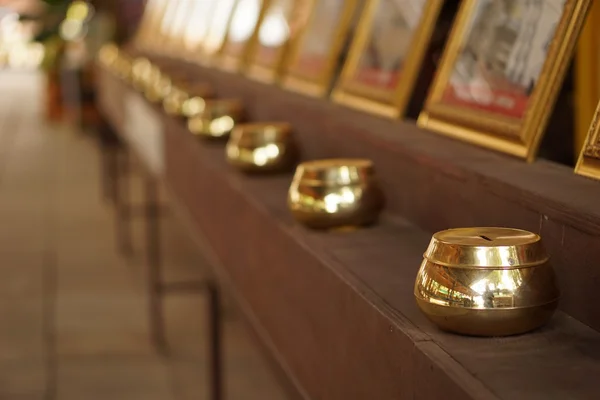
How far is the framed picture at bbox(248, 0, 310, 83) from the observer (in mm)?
3389

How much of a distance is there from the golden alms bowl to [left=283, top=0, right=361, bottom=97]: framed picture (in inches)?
12.3

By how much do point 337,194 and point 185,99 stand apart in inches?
73.5

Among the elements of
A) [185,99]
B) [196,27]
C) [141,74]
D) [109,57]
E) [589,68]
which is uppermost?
[589,68]

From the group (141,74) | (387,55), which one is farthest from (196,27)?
(387,55)

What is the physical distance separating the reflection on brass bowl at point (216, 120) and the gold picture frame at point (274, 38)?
1.31 feet

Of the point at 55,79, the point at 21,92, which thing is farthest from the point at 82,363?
the point at 21,92

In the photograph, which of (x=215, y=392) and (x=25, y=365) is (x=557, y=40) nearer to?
(x=215, y=392)

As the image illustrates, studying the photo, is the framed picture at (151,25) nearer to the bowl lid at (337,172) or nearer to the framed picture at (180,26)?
the framed picture at (180,26)

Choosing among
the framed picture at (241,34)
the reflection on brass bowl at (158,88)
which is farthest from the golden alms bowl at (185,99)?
the framed picture at (241,34)

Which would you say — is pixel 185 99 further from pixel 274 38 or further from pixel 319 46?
pixel 319 46

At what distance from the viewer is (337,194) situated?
168 centimetres

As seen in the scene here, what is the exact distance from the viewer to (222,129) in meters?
2.99

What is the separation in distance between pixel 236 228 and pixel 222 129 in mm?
730

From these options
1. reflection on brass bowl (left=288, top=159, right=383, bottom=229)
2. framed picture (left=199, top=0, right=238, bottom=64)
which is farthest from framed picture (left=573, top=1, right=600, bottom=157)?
framed picture (left=199, top=0, right=238, bottom=64)
